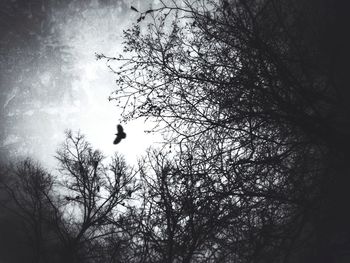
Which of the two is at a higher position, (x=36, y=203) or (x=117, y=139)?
(x=36, y=203)

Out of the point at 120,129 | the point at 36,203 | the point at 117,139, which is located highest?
the point at 36,203

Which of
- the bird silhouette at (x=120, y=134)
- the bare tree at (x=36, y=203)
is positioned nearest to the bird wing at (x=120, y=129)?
the bird silhouette at (x=120, y=134)

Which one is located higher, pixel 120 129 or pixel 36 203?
pixel 36 203

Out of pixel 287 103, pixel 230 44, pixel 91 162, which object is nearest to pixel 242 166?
pixel 287 103

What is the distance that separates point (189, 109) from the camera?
5793 millimetres

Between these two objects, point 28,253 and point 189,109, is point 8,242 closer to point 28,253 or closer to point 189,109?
point 28,253

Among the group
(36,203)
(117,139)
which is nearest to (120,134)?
(117,139)

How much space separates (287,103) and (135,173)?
13.3 metres

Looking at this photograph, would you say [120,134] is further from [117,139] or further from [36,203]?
[36,203]

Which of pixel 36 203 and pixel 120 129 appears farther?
pixel 36 203

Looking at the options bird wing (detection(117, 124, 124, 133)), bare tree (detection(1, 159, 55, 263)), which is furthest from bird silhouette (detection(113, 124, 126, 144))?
bare tree (detection(1, 159, 55, 263))

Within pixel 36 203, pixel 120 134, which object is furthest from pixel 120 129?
pixel 36 203

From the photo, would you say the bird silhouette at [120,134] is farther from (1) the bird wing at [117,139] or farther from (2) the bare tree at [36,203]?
(2) the bare tree at [36,203]

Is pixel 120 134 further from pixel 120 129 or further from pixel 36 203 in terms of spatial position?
pixel 36 203
